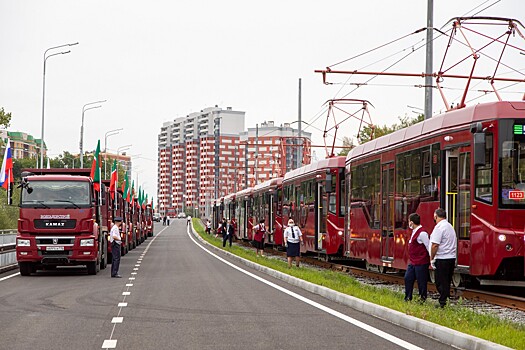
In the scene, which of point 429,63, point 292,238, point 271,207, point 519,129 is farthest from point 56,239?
point 271,207

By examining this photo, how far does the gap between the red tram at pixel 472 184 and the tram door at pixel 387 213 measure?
0.18 meters

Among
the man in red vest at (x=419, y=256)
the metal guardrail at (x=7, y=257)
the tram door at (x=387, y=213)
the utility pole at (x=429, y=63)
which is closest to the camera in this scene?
the man in red vest at (x=419, y=256)

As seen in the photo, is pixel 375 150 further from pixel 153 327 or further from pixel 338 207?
pixel 153 327

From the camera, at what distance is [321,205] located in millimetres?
32406

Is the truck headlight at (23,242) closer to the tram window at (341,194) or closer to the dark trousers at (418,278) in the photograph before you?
the tram window at (341,194)

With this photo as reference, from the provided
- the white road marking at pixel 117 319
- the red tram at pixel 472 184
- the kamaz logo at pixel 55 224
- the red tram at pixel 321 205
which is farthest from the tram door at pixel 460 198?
the kamaz logo at pixel 55 224

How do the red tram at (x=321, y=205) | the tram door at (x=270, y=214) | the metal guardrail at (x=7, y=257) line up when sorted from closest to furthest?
the red tram at (x=321, y=205) → the metal guardrail at (x=7, y=257) → the tram door at (x=270, y=214)

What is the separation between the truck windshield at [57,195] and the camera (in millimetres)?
27250

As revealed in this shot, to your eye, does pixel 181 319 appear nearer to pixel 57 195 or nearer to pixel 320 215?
pixel 57 195

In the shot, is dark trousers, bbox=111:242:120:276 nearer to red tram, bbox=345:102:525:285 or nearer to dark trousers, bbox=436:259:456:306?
red tram, bbox=345:102:525:285

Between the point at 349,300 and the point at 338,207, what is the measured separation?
1328 centimetres

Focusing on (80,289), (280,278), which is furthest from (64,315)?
(280,278)

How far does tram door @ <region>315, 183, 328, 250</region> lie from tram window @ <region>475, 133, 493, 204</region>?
14814 mm

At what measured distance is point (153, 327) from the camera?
13.5 meters
